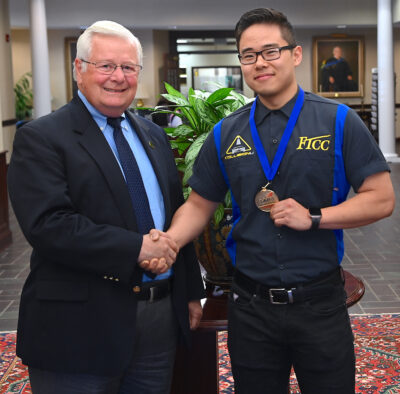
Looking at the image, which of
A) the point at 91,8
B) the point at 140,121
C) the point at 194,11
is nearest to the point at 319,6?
the point at 194,11

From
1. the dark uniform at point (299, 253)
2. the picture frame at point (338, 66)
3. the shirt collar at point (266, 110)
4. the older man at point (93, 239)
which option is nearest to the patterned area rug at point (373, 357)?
the dark uniform at point (299, 253)

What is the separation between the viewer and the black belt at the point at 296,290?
2.01 m

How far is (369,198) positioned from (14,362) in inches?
118

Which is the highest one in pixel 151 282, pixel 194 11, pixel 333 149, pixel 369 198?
pixel 194 11

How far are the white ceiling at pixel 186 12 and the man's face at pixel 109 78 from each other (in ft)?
43.6

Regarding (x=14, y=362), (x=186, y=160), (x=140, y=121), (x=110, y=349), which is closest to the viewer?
(x=110, y=349)

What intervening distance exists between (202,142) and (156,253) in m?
0.75

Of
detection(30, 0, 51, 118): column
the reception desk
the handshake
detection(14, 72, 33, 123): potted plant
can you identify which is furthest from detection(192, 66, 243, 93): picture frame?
the handshake

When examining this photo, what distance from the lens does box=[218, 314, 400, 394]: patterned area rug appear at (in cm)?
373

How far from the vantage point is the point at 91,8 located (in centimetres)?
1475

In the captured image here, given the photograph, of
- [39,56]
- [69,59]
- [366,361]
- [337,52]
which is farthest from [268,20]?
[337,52]

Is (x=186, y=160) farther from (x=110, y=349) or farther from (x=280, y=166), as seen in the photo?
(x=110, y=349)

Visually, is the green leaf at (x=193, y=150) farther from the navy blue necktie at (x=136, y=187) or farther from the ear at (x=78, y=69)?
the ear at (x=78, y=69)

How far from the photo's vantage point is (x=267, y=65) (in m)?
2.02
